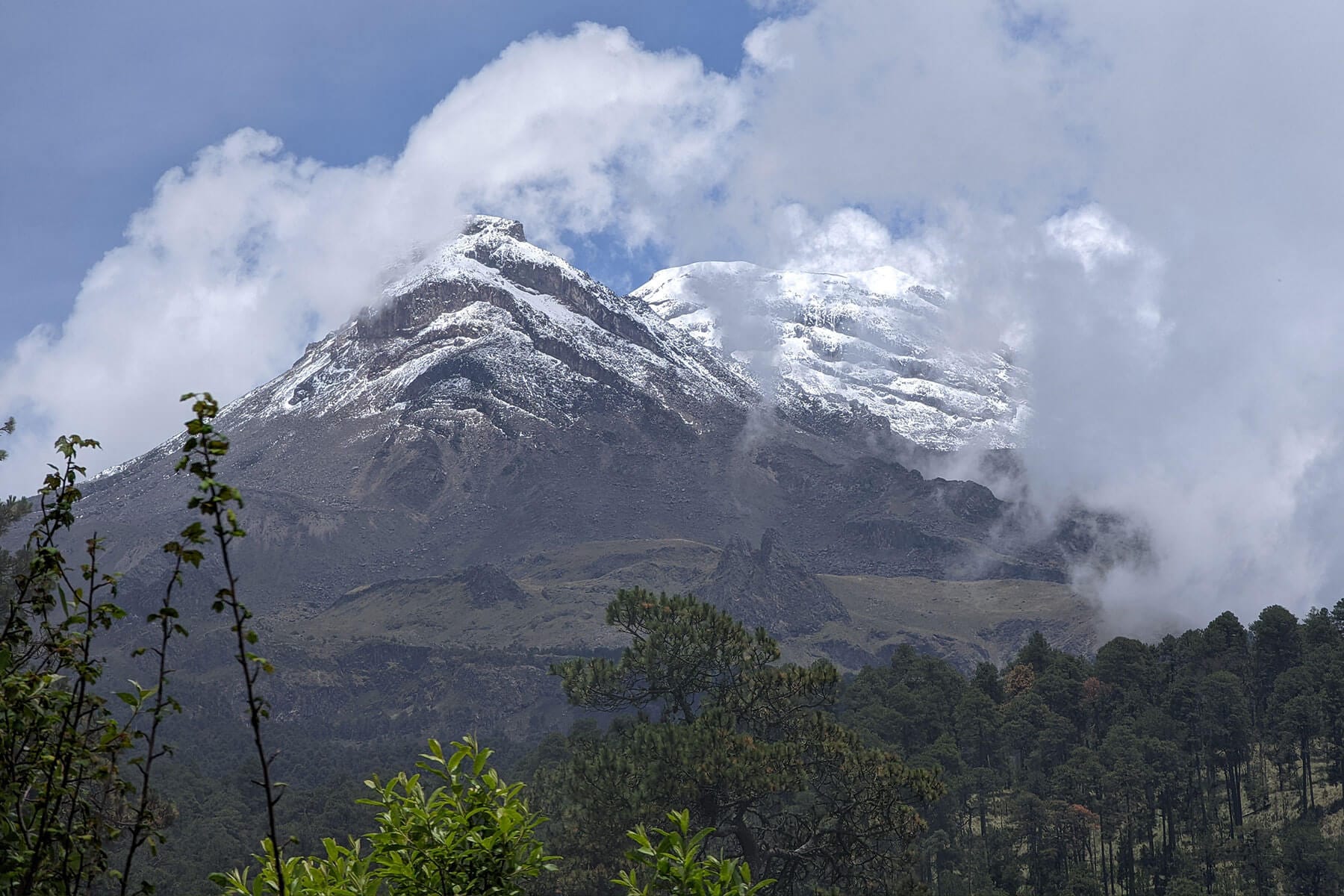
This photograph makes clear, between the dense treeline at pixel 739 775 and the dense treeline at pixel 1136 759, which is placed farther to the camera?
the dense treeline at pixel 1136 759

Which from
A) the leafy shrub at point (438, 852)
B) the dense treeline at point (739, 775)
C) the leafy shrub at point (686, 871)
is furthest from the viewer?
the leafy shrub at point (438, 852)

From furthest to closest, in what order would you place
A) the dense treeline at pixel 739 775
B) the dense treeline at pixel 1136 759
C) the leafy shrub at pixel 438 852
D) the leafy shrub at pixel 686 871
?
the dense treeline at pixel 1136 759
the leafy shrub at pixel 438 852
the leafy shrub at pixel 686 871
the dense treeline at pixel 739 775

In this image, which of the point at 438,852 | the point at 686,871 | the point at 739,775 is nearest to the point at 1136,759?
the point at 739,775

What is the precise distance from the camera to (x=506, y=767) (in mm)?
148375

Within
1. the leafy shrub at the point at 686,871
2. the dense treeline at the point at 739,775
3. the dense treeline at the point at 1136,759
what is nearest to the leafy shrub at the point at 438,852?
the dense treeline at the point at 739,775

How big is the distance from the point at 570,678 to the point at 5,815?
28.6m

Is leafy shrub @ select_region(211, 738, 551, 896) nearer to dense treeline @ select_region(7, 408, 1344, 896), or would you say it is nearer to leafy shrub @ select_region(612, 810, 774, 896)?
dense treeline @ select_region(7, 408, 1344, 896)

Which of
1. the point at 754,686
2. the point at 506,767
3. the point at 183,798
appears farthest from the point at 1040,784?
the point at 183,798

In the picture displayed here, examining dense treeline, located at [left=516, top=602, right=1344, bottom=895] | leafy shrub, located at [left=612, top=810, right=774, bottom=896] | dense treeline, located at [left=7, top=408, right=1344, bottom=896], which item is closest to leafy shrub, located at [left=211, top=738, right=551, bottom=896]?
dense treeline, located at [left=7, top=408, right=1344, bottom=896]

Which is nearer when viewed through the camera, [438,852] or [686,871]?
[686,871]

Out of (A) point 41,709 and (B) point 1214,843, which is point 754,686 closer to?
(A) point 41,709

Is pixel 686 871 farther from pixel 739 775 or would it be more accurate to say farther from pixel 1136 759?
pixel 1136 759

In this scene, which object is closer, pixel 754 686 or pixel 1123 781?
pixel 754 686

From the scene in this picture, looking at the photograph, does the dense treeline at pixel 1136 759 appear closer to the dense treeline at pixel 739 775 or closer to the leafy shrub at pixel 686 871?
the dense treeline at pixel 739 775
